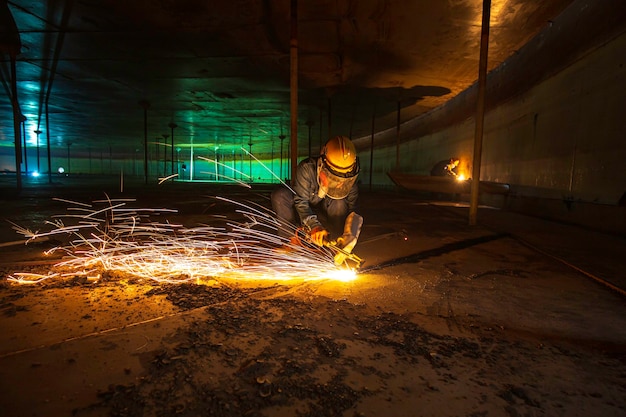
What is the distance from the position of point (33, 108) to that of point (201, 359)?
14862mm

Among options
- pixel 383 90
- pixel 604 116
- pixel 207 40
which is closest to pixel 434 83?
pixel 383 90

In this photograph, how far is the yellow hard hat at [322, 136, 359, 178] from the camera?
2.81 metres

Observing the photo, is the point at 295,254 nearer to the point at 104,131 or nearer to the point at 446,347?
the point at 446,347

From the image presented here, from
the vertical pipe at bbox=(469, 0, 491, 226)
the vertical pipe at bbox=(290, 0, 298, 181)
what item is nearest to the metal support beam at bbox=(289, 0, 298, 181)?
the vertical pipe at bbox=(290, 0, 298, 181)

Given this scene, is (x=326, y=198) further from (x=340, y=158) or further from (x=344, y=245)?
(x=344, y=245)

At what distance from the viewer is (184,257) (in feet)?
10.00

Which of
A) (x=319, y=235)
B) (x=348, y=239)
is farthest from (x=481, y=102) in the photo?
(x=319, y=235)

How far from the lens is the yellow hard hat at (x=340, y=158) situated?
9.22 ft

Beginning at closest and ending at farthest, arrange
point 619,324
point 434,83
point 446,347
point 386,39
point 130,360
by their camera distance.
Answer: point 130,360
point 446,347
point 619,324
point 386,39
point 434,83

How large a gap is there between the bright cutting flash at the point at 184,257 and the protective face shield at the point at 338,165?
64 cm

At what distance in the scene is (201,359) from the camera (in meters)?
1.38

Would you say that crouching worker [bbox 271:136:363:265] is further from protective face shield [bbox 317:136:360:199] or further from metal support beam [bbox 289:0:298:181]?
metal support beam [bbox 289:0:298:181]

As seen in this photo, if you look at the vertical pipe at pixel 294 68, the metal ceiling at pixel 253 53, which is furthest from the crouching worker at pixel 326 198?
the metal ceiling at pixel 253 53

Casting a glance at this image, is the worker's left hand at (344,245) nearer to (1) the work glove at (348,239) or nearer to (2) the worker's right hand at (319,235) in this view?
(1) the work glove at (348,239)
